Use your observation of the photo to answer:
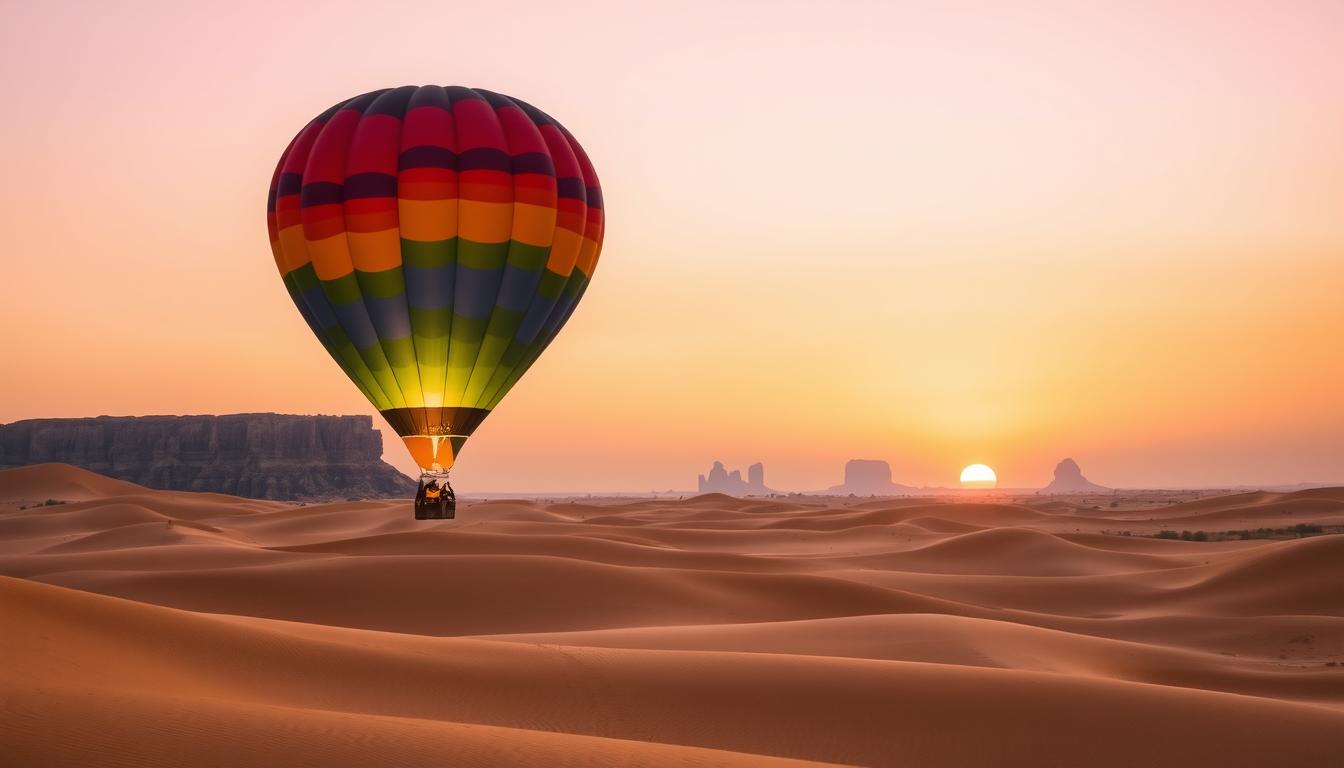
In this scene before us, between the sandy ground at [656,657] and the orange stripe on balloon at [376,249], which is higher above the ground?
the orange stripe on balloon at [376,249]

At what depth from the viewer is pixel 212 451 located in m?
127

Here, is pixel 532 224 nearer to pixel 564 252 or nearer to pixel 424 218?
pixel 564 252

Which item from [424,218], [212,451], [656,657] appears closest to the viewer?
[656,657]

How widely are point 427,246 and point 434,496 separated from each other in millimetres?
5501

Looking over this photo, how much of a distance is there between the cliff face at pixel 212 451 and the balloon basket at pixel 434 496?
10092 centimetres

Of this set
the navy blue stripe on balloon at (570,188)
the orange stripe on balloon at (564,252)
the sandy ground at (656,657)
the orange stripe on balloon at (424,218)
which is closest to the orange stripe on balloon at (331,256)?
the orange stripe on balloon at (424,218)

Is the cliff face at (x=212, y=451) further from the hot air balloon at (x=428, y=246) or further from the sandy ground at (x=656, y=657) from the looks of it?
the hot air balloon at (x=428, y=246)

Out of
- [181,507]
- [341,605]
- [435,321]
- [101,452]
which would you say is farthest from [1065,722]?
[101,452]

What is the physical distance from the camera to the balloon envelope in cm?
2292

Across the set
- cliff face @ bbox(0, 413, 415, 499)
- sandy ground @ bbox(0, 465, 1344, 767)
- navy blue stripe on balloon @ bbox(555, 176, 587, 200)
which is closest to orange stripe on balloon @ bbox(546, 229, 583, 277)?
navy blue stripe on balloon @ bbox(555, 176, 587, 200)

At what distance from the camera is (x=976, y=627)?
47.0 ft

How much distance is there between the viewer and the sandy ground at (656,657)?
570cm

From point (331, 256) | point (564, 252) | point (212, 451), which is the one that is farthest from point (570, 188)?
point (212, 451)

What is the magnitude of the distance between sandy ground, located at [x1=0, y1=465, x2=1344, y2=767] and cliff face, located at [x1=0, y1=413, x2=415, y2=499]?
9405 cm
